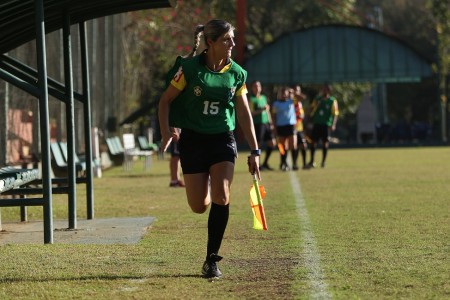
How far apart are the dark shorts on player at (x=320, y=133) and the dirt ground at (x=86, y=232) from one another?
14954mm

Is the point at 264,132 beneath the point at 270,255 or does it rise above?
above

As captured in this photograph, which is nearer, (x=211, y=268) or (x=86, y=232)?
(x=211, y=268)

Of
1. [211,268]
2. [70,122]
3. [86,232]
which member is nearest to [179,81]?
[211,268]

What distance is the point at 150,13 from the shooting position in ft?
171

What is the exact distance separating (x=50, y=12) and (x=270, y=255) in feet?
15.0

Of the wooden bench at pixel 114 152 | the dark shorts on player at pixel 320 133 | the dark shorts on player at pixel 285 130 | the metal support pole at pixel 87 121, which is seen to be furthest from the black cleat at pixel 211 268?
the wooden bench at pixel 114 152

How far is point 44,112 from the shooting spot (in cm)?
1215

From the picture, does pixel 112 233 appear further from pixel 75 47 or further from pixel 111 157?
pixel 111 157

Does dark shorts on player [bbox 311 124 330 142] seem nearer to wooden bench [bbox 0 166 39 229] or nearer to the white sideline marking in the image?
the white sideline marking

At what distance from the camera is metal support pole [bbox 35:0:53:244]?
12047 millimetres

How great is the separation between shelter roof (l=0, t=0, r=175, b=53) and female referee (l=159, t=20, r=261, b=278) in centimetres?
306

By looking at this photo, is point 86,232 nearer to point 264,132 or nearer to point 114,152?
point 264,132

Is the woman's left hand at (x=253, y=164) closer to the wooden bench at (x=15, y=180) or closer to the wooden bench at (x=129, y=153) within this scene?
the wooden bench at (x=15, y=180)

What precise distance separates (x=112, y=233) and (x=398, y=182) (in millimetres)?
10340
